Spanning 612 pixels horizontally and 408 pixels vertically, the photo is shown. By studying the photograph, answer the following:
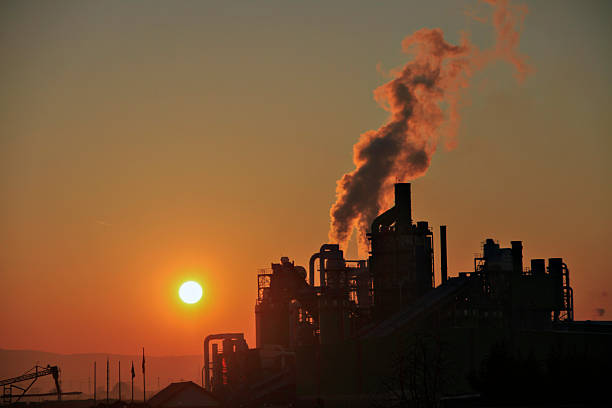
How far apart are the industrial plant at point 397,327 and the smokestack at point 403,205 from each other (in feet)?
0.26

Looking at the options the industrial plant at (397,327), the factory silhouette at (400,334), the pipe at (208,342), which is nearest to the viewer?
the factory silhouette at (400,334)

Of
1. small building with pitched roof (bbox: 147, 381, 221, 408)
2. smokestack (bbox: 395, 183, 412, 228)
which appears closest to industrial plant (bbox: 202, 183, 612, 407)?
smokestack (bbox: 395, 183, 412, 228)

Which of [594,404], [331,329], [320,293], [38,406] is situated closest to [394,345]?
[331,329]

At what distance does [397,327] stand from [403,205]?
12.3 metres

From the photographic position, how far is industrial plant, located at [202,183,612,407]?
70812 millimetres

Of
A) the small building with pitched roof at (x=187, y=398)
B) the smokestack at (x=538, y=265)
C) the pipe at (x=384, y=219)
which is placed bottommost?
the small building with pitched roof at (x=187, y=398)

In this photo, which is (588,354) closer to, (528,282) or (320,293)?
(528,282)

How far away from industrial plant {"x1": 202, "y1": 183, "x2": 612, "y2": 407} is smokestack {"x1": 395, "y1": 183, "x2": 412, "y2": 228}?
0.26 ft

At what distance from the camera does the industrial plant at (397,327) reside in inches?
2788

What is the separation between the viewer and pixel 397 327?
247 feet

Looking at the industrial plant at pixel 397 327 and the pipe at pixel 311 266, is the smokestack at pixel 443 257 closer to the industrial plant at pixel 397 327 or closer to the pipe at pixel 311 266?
the industrial plant at pixel 397 327

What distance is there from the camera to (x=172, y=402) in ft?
239

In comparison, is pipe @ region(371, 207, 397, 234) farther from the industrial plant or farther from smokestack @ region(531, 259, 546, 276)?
smokestack @ region(531, 259, 546, 276)

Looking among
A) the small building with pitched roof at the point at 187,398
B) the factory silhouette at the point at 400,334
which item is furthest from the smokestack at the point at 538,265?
the small building with pitched roof at the point at 187,398
